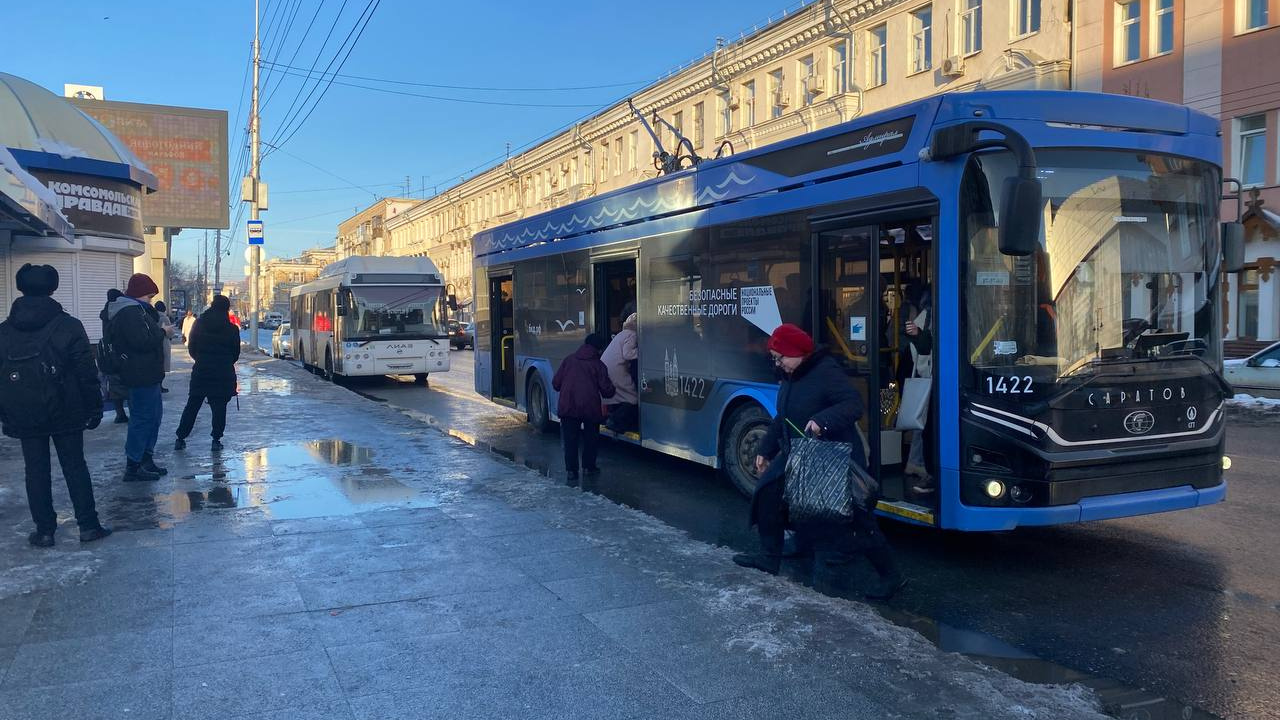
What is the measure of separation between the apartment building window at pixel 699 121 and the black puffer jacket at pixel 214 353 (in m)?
33.7

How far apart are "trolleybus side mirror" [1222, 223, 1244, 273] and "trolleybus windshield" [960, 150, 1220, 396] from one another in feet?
2.46

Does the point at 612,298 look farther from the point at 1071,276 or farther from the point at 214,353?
the point at 1071,276

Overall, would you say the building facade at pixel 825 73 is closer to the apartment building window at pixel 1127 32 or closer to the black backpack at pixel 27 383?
the apartment building window at pixel 1127 32

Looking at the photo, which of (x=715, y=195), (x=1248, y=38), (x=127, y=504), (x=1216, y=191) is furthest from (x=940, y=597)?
(x=1248, y=38)

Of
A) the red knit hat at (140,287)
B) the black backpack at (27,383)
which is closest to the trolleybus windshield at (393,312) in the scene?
the red knit hat at (140,287)

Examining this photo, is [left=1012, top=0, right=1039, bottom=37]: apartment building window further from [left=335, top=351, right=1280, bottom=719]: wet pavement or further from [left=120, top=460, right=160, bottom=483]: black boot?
[left=120, top=460, right=160, bottom=483]: black boot

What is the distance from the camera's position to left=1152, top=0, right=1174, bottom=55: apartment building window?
24.4 m

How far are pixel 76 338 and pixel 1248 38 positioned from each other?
25332mm

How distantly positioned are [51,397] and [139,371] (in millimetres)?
2662

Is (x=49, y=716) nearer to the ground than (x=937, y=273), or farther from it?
nearer to the ground

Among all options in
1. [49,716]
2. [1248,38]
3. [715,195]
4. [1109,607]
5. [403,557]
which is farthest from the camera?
[1248,38]

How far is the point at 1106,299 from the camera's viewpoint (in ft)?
19.4

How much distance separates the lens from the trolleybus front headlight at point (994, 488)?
5852 millimetres

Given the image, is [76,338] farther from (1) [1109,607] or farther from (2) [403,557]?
(1) [1109,607]
